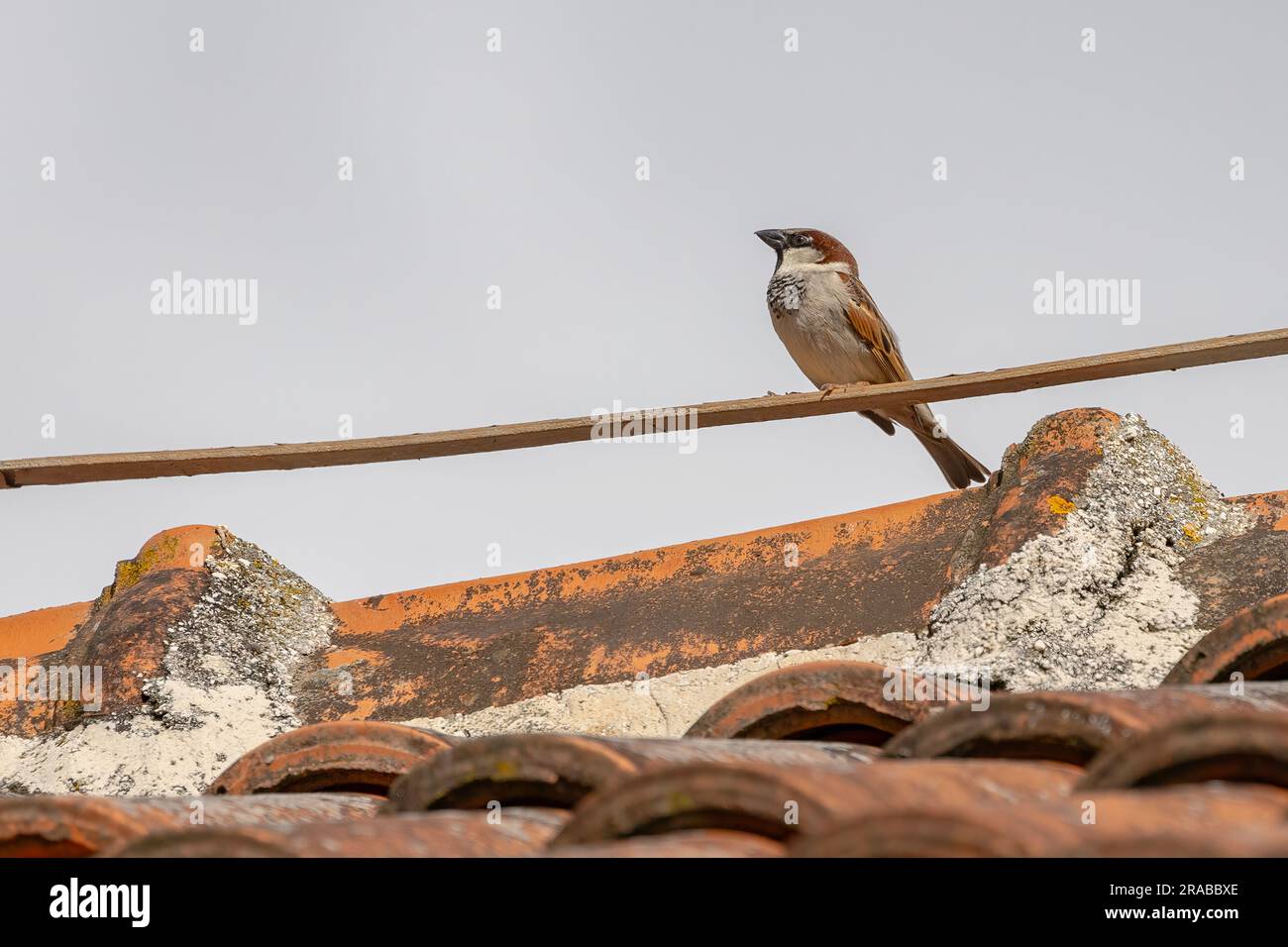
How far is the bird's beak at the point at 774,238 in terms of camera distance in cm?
706

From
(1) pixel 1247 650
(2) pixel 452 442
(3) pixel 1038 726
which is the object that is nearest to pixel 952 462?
(2) pixel 452 442

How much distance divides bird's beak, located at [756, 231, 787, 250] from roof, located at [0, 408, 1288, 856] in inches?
108

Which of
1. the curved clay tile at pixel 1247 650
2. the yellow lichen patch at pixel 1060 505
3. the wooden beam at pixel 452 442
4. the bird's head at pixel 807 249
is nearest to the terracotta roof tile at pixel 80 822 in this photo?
the curved clay tile at pixel 1247 650

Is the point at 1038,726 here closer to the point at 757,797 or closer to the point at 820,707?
the point at 757,797

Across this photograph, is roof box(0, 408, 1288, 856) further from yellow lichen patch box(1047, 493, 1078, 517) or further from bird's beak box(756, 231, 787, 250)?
bird's beak box(756, 231, 787, 250)

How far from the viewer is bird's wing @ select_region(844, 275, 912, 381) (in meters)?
6.71

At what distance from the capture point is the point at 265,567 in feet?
15.6

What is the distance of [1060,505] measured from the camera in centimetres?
396

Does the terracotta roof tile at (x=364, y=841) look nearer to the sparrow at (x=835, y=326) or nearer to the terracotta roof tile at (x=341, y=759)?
the terracotta roof tile at (x=341, y=759)

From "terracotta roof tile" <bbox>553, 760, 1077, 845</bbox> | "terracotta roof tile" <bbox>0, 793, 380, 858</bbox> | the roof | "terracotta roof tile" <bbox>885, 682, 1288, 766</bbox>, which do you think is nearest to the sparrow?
the roof

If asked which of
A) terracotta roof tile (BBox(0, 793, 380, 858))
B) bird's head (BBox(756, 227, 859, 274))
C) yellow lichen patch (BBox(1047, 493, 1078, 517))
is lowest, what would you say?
terracotta roof tile (BBox(0, 793, 380, 858))
